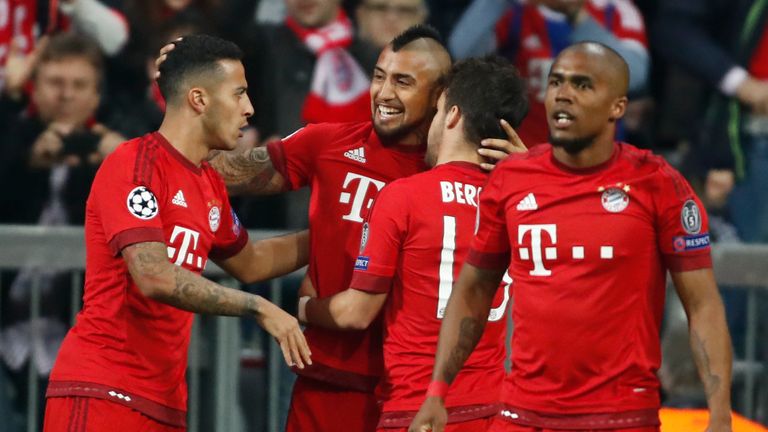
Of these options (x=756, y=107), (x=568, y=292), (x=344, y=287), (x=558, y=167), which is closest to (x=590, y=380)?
(x=568, y=292)

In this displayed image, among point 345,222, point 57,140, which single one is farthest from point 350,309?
point 57,140

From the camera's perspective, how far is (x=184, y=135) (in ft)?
18.8

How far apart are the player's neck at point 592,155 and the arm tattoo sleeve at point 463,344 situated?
0.68m

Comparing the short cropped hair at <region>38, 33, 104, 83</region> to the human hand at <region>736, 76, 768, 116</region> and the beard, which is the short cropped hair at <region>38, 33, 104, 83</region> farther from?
the beard

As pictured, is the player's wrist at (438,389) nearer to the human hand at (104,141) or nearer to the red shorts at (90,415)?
the red shorts at (90,415)

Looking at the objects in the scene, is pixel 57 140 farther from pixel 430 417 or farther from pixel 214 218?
pixel 430 417

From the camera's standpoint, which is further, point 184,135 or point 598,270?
point 184,135

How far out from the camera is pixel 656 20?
29.8 feet

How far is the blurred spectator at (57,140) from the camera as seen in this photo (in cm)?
804

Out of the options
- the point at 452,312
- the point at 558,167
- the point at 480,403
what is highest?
the point at 558,167

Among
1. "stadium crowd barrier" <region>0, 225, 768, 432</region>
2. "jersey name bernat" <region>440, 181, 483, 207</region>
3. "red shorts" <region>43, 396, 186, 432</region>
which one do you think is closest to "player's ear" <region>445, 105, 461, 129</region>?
"jersey name bernat" <region>440, 181, 483, 207</region>

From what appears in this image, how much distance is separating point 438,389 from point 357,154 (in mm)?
1296

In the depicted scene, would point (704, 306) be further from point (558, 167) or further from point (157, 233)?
point (157, 233)

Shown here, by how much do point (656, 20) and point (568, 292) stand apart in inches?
174
